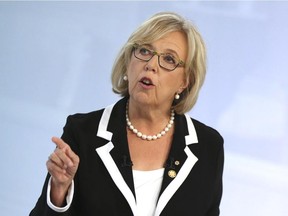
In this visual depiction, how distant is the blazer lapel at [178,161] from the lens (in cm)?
147

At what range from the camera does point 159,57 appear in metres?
1.51

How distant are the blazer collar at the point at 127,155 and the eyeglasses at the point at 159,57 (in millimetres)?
188

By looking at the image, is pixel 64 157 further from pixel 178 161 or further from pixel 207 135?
pixel 207 135

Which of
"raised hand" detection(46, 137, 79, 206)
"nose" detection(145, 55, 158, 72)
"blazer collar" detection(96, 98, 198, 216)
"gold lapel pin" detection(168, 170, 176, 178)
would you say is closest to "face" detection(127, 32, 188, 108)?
"nose" detection(145, 55, 158, 72)

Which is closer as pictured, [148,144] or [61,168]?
[61,168]

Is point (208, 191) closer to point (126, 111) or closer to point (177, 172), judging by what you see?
point (177, 172)

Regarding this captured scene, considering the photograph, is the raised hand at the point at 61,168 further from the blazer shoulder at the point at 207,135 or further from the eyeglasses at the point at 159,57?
the blazer shoulder at the point at 207,135

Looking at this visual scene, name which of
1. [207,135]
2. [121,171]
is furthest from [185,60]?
[121,171]

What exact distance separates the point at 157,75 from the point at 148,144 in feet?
0.78

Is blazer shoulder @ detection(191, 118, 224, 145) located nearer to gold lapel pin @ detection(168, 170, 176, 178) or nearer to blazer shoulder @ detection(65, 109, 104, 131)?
gold lapel pin @ detection(168, 170, 176, 178)

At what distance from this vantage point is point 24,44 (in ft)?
9.00

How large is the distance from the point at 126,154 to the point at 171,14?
1.59 ft

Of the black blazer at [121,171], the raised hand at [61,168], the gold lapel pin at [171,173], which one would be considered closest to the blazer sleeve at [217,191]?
the black blazer at [121,171]

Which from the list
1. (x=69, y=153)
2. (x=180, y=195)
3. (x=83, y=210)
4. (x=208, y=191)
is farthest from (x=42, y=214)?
(x=208, y=191)
